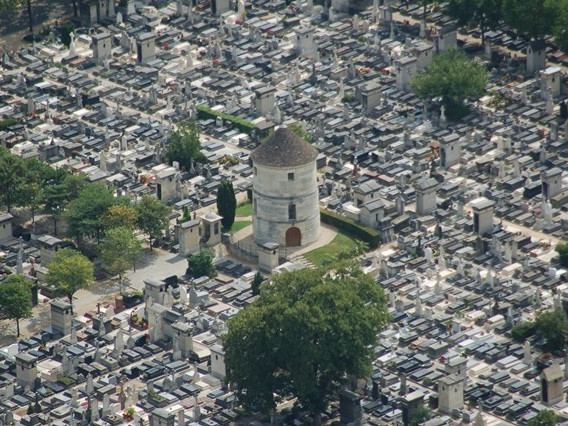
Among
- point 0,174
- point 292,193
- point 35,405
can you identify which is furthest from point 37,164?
point 35,405

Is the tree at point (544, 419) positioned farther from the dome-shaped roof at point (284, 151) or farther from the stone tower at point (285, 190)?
the dome-shaped roof at point (284, 151)

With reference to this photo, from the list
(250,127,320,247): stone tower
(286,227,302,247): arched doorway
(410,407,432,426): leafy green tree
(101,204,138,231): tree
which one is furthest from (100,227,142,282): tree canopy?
(410,407,432,426): leafy green tree

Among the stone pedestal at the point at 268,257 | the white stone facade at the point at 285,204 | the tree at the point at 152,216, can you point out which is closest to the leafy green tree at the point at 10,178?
the tree at the point at 152,216

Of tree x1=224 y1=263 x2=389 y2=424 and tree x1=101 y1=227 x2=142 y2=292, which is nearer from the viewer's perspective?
tree x1=224 y1=263 x2=389 y2=424

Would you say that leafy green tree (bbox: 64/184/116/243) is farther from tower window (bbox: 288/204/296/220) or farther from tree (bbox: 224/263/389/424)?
tree (bbox: 224/263/389/424)

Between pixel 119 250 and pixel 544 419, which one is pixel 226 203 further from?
pixel 544 419
